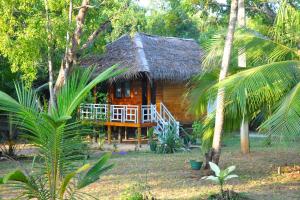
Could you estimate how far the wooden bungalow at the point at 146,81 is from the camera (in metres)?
15.7

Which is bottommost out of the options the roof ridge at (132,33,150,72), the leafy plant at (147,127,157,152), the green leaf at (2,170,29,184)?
the leafy plant at (147,127,157,152)

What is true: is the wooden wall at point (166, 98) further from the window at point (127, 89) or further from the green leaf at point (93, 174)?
the green leaf at point (93, 174)

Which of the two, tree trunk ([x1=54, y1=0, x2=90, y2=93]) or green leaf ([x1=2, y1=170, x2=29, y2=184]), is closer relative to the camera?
green leaf ([x1=2, y1=170, x2=29, y2=184])

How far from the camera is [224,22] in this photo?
15.5 metres

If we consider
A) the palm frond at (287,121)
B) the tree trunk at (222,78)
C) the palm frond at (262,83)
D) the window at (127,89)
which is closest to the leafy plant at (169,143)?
the tree trunk at (222,78)

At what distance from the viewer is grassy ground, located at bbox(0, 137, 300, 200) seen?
722 centimetres

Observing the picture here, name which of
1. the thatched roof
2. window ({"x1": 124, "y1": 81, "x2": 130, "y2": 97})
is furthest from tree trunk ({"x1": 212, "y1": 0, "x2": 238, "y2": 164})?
window ({"x1": 124, "y1": 81, "x2": 130, "y2": 97})

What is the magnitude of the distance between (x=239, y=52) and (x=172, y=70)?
759cm

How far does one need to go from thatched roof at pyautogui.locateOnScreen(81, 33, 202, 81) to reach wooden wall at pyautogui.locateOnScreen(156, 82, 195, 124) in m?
0.95

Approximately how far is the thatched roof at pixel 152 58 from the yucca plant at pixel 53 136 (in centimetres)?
1097

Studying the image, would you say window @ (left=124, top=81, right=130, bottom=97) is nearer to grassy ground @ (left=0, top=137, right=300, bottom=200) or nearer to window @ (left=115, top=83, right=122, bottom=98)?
window @ (left=115, top=83, right=122, bottom=98)

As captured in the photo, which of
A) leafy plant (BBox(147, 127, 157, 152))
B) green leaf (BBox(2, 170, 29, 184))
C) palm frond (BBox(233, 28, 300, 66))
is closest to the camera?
green leaf (BBox(2, 170, 29, 184))

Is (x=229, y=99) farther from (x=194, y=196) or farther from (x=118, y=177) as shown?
(x=118, y=177)

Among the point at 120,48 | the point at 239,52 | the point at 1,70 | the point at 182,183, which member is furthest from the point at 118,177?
the point at 120,48
